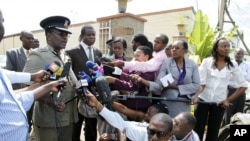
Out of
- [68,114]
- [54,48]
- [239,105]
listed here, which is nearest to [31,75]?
[54,48]

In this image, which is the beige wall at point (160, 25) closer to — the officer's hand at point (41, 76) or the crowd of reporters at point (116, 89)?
the crowd of reporters at point (116, 89)

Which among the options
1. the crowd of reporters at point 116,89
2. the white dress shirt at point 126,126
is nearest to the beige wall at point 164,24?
the crowd of reporters at point 116,89

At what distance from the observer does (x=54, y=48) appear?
2693mm

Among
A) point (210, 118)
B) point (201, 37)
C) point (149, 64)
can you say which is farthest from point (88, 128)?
point (201, 37)

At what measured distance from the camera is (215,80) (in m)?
3.93

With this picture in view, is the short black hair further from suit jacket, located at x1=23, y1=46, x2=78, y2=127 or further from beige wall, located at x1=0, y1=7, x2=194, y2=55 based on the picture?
beige wall, located at x1=0, y1=7, x2=194, y2=55

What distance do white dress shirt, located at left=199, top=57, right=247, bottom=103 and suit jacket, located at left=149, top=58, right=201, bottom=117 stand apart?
34cm

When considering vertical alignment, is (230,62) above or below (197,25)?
below

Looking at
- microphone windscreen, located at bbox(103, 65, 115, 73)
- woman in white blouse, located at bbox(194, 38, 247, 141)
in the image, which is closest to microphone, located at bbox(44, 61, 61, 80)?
microphone windscreen, located at bbox(103, 65, 115, 73)

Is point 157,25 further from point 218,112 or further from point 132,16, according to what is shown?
point 218,112

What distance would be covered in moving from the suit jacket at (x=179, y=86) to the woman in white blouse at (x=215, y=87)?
318 millimetres

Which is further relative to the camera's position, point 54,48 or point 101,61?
point 101,61

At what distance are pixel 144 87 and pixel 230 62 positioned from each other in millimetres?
1259

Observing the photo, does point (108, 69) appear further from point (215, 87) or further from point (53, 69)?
point (215, 87)
